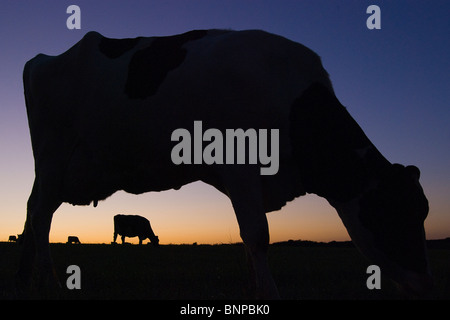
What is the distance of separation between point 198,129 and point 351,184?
1524mm

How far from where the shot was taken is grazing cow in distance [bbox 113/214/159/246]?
28.0m

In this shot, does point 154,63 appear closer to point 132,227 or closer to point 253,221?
point 253,221

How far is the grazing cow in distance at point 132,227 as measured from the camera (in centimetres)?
2800

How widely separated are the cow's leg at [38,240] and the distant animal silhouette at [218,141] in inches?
0.5

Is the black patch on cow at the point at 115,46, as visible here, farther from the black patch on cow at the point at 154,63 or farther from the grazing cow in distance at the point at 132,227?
the grazing cow in distance at the point at 132,227

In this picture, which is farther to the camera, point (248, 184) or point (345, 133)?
point (345, 133)

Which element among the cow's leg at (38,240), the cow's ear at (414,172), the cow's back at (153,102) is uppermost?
the cow's back at (153,102)

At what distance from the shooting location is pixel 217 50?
4832mm

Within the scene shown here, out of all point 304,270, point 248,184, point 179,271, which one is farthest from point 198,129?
point 304,270

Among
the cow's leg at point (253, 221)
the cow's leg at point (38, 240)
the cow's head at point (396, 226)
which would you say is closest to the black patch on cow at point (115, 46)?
the cow's leg at point (38, 240)

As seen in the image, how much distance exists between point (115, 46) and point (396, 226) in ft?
12.3

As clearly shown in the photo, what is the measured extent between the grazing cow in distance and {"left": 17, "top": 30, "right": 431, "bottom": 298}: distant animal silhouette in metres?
22.5

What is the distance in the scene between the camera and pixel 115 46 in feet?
18.8

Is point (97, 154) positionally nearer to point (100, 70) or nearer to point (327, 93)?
point (100, 70)
